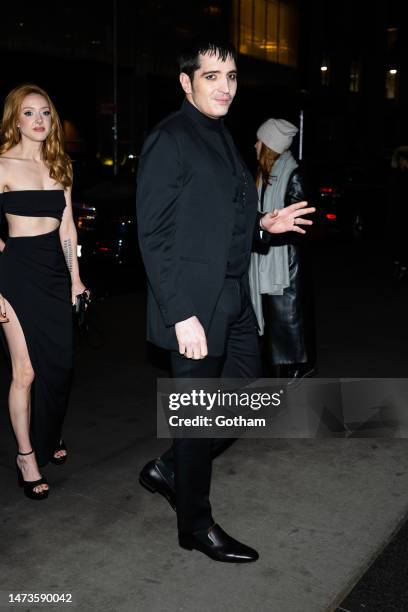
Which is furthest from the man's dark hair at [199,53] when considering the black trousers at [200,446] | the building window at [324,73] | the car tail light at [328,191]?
the building window at [324,73]

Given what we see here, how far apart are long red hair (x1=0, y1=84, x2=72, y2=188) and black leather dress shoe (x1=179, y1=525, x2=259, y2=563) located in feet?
6.47

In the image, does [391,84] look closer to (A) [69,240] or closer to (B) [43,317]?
(A) [69,240]

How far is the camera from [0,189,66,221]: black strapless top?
148 inches

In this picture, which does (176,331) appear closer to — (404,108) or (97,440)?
(97,440)

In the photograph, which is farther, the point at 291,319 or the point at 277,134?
the point at 291,319

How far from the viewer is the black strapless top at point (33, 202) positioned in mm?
3771

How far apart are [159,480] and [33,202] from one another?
156 cm

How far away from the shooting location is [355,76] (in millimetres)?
43938

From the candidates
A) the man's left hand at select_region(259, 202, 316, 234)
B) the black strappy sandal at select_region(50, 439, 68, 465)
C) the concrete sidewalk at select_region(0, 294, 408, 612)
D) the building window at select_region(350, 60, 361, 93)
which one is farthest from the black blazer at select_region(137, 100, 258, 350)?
the building window at select_region(350, 60, 361, 93)

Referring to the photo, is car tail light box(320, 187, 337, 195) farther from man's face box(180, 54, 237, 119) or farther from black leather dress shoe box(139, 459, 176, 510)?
man's face box(180, 54, 237, 119)

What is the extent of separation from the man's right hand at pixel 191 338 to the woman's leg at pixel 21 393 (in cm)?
126

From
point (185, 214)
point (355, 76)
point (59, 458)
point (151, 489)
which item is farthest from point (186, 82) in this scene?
point (355, 76)

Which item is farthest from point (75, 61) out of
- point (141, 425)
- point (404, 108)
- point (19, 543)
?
point (404, 108)

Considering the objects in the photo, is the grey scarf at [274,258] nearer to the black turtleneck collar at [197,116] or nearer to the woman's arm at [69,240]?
the woman's arm at [69,240]
